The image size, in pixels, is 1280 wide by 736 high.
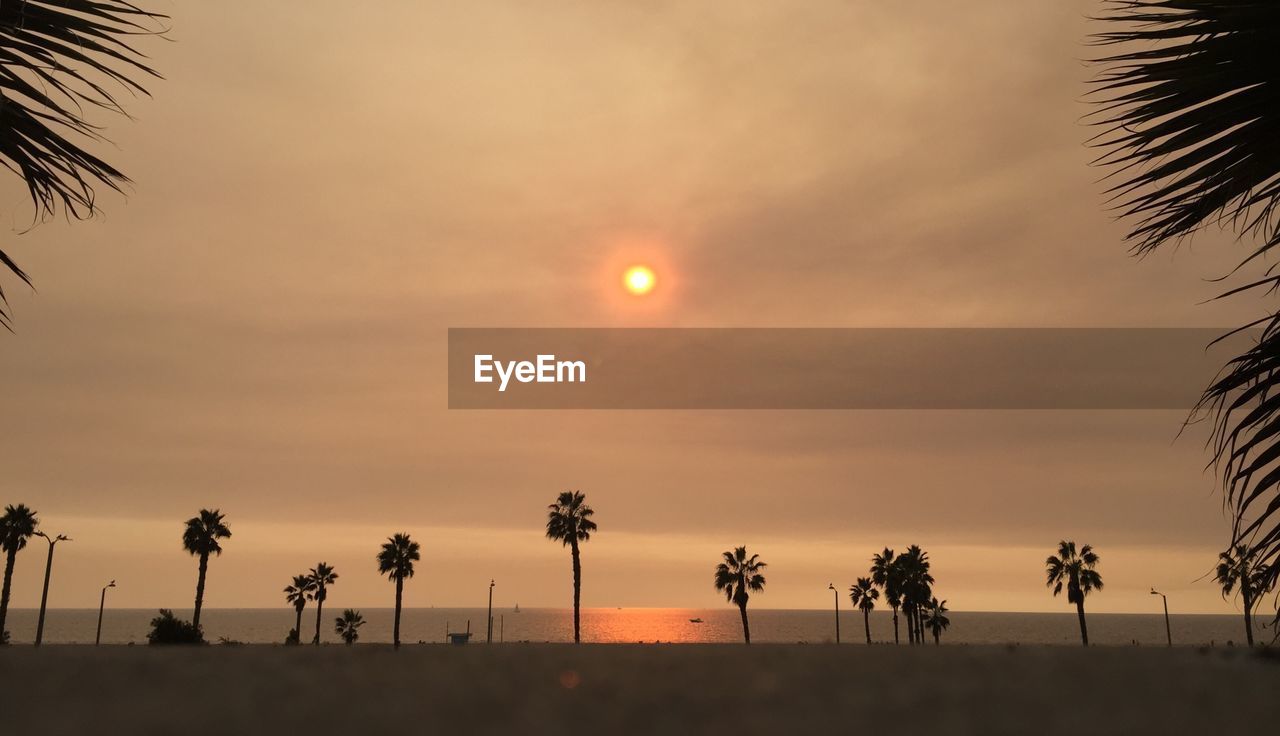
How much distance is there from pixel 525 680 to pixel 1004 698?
1538 cm

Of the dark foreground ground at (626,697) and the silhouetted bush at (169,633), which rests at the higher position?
the silhouetted bush at (169,633)

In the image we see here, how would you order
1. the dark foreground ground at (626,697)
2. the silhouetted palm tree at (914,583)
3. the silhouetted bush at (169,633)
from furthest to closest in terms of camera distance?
the silhouetted palm tree at (914,583) → the silhouetted bush at (169,633) → the dark foreground ground at (626,697)

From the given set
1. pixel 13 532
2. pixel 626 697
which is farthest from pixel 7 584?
pixel 626 697

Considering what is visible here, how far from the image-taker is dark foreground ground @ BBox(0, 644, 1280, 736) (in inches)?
818

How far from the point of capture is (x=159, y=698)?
24.9 meters

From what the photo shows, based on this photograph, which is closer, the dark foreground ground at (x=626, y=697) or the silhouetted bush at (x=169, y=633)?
the dark foreground ground at (x=626, y=697)

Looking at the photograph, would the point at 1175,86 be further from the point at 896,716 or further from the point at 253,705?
the point at 253,705

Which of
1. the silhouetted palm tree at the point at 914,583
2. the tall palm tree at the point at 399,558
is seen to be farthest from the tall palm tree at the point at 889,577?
the tall palm tree at the point at 399,558

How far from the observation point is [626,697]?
2670 centimetres

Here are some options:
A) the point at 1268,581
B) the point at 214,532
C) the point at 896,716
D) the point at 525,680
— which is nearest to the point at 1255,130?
the point at 1268,581

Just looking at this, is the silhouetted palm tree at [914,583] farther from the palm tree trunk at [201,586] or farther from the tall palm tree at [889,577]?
the palm tree trunk at [201,586]

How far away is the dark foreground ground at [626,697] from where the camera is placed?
68.2 ft

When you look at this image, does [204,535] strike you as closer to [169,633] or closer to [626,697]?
[169,633]

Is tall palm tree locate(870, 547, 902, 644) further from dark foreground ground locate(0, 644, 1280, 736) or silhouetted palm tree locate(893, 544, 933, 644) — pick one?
dark foreground ground locate(0, 644, 1280, 736)
